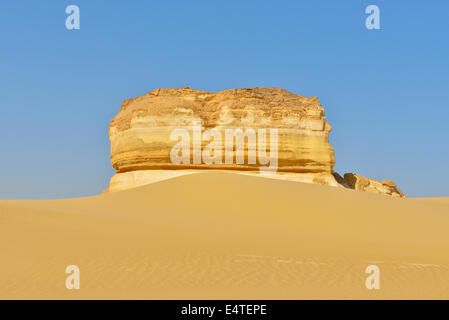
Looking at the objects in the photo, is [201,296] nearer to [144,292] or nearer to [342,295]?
[144,292]

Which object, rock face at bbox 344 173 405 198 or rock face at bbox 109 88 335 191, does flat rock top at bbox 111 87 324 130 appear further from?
rock face at bbox 344 173 405 198

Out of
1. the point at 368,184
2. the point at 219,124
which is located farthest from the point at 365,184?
the point at 219,124

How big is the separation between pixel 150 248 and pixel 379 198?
886cm

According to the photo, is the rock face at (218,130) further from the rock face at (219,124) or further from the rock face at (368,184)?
the rock face at (368,184)

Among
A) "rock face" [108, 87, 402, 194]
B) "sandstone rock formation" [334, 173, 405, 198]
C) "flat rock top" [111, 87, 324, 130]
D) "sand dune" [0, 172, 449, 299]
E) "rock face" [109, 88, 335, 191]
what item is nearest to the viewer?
"sand dune" [0, 172, 449, 299]

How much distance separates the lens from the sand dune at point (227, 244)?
7.71 metres

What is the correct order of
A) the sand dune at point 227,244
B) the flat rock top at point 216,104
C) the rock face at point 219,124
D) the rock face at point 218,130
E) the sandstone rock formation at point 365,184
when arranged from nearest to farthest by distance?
the sand dune at point 227,244 < the rock face at point 218,130 < the rock face at point 219,124 < the flat rock top at point 216,104 < the sandstone rock formation at point 365,184

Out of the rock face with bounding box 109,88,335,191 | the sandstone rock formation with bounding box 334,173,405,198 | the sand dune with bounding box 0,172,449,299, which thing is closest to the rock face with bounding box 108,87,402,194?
the rock face with bounding box 109,88,335,191

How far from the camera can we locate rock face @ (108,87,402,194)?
25.1 m

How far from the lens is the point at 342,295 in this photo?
729cm

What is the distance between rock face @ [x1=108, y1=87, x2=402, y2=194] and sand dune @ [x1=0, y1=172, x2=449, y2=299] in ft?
25.7

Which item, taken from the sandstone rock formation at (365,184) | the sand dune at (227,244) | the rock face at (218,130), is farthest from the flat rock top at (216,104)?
the sand dune at (227,244)

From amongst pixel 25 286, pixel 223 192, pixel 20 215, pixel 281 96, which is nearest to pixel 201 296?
pixel 25 286

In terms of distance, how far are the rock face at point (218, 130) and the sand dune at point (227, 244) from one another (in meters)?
7.84
